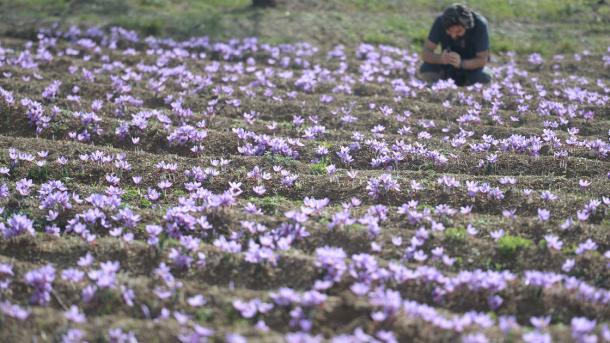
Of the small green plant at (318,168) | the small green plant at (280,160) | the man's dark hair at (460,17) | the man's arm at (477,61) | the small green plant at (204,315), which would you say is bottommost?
the small green plant at (318,168)

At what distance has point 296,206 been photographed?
6.56 meters

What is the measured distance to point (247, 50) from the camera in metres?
13.1

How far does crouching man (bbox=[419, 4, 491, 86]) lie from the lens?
10.3 m

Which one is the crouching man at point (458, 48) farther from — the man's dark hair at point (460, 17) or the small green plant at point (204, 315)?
the small green plant at point (204, 315)

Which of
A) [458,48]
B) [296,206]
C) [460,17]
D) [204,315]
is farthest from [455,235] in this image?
[458,48]

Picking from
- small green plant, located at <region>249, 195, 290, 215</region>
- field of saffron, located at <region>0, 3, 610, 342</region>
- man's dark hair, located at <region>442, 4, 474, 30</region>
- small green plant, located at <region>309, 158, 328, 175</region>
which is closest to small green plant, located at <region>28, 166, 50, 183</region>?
field of saffron, located at <region>0, 3, 610, 342</region>

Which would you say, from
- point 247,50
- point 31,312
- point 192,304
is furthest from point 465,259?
point 247,50

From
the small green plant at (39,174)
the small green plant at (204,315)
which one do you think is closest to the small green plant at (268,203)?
the small green plant at (204,315)

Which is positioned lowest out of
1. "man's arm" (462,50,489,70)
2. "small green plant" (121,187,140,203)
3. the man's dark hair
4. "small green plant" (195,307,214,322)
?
"small green plant" (121,187,140,203)

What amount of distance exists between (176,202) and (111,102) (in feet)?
12.2

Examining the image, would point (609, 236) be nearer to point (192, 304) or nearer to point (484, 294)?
point (484, 294)

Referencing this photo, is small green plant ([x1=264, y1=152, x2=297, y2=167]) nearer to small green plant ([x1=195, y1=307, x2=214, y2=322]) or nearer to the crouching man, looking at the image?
small green plant ([x1=195, y1=307, x2=214, y2=322])

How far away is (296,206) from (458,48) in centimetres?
586

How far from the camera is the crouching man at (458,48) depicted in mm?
10266
